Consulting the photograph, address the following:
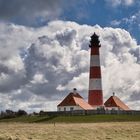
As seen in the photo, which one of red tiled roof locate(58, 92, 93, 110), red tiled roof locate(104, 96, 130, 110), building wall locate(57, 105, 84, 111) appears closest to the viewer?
building wall locate(57, 105, 84, 111)

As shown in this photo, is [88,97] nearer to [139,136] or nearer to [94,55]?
[94,55]

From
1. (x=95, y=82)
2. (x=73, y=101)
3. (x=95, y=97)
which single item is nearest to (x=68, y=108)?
(x=73, y=101)

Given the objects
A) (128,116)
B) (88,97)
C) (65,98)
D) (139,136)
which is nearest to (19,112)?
(65,98)

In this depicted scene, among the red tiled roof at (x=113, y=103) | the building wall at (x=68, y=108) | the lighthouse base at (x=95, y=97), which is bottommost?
the building wall at (x=68, y=108)

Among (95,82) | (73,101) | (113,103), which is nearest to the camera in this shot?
(95,82)

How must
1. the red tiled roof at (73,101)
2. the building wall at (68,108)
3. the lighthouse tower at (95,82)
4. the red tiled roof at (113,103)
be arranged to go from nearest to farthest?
the lighthouse tower at (95,82) → the building wall at (68,108) → the red tiled roof at (73,101) → the red tiled roof at (113,103)

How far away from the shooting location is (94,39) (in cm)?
8244

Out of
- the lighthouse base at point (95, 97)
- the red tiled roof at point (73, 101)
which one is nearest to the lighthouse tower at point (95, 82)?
the lighthouse base at point (95, 97)

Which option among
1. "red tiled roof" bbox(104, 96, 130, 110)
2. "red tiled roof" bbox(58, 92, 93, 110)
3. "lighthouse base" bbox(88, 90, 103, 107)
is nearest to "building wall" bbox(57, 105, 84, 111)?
"red tiled roof" bbox(58, 92, 93, 110)

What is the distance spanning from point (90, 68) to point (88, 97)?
4.27 meters

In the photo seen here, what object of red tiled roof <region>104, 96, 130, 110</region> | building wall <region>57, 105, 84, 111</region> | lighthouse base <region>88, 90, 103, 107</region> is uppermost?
red tiled roof <region>104, 96, 130, 110</region>

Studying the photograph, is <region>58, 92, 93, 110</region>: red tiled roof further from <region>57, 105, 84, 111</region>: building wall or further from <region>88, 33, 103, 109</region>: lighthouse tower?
<region>88, 33, 103, 109</region>: lighthouse tower

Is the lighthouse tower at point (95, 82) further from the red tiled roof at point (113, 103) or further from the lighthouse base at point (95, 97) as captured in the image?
A: the red tiled roof at point (113, 103)

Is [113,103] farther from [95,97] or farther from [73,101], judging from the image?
[95,97]
